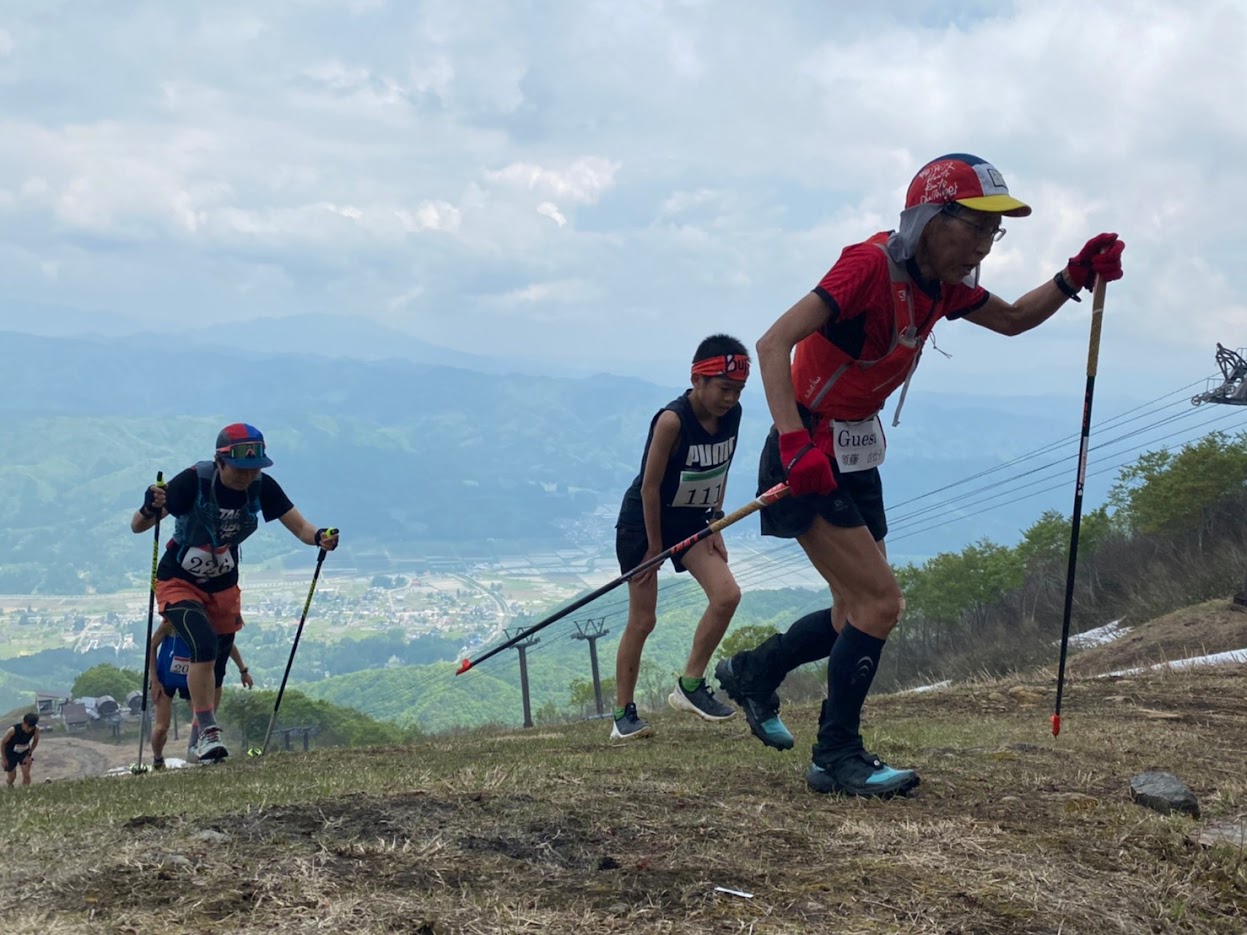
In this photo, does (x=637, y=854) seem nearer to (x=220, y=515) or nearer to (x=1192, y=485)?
(x=220, y=515)

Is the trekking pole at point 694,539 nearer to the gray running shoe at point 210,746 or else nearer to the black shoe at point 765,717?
the black shoe at point 765,717

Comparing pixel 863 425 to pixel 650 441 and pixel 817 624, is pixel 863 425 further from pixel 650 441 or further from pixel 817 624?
pixel 650 441

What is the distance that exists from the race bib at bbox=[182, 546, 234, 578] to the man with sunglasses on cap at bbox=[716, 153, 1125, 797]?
16.8ft

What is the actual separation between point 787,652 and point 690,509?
1.89 meters

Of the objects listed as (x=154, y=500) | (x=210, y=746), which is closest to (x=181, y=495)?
(x=154, y=500)

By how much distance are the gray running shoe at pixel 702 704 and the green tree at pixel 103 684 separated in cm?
8650

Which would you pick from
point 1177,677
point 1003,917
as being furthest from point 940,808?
point 1177,677

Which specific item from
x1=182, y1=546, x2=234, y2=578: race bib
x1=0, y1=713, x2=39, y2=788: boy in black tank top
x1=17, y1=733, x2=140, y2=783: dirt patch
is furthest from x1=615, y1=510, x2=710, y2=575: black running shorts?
x1=17, y1=733, x2=140, y2=783: dirt patch

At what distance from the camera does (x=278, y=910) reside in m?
3.41

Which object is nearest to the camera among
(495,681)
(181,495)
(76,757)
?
(181,495)

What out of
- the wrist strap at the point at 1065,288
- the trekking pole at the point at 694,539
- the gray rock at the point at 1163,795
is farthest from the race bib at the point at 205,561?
the gray rock at the point at 1163,795

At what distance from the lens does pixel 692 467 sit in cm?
823

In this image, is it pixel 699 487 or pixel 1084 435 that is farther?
pixel 699 487

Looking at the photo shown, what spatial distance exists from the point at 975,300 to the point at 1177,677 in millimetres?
8056
